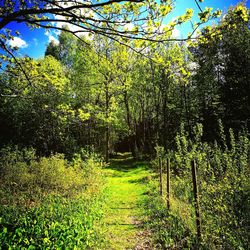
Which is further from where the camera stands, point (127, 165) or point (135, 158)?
point (135, 158)

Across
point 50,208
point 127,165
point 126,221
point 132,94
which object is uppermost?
point 132,94

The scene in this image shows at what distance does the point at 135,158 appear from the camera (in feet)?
87.6

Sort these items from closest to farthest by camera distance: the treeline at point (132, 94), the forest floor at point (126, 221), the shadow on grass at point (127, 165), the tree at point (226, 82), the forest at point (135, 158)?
the forest at point (135, 158) < the forest floor at point (126, 221) < the shadow on grass at point (127, 165) < the treeline at point (132, 94) < the tree at point (226, 82)

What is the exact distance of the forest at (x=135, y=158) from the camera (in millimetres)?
4828

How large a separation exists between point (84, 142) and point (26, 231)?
2276cm

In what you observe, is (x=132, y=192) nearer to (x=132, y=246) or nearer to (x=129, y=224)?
(x=129, y=224)

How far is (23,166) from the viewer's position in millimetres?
12469

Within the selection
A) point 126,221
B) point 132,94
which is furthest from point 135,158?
point 126,221

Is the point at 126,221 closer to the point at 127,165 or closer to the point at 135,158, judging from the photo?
the point at 127,165

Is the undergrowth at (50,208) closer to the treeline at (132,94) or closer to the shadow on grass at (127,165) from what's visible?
the treeline at (132,94)

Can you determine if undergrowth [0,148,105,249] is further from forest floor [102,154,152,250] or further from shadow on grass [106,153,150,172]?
shadow on grass [106,153,150,172]

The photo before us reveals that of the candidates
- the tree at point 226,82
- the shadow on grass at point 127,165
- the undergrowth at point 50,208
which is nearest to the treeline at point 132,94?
the tree at point 226,82

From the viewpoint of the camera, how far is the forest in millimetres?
4828

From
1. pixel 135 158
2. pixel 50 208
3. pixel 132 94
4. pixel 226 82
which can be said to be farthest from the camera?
pixel 132 94
